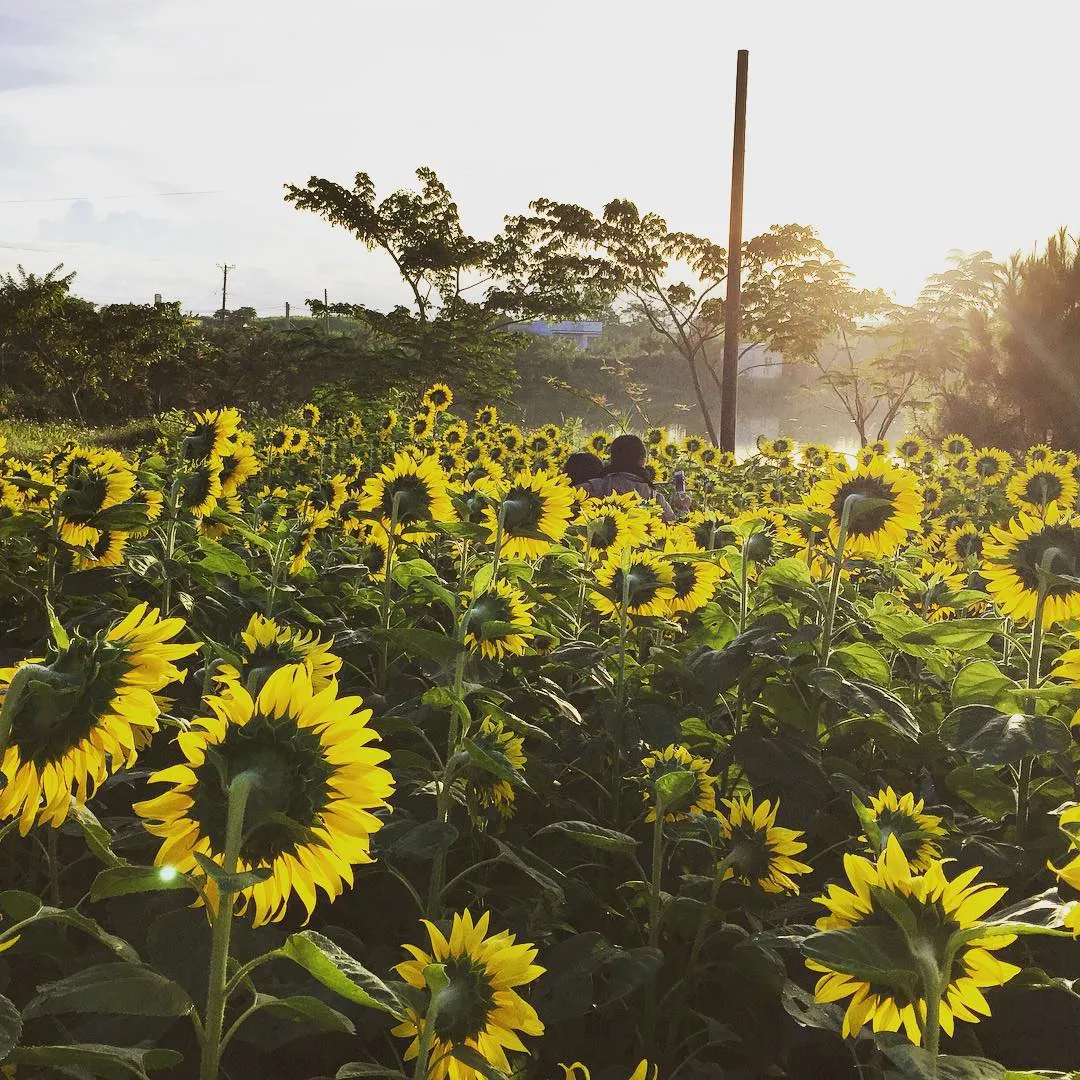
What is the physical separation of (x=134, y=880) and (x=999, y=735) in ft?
4.20

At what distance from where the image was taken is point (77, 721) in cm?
89

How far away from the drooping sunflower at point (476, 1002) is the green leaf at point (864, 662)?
1.06 meters

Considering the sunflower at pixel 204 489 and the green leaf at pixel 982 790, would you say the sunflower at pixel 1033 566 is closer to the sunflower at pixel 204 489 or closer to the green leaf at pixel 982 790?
the green leaf at pixel 982 790

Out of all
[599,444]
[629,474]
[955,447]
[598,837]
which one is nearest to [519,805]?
[598,837]

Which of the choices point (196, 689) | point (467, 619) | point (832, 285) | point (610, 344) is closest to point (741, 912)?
point (467, 619)

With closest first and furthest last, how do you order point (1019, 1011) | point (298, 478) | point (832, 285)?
point (1019, 1011) → point (298, 478) → point (832, 285)

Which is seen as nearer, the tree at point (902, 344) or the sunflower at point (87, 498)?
the sunflower at point (87, 498)

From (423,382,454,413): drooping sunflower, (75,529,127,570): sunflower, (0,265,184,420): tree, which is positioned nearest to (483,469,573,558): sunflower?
(75,529,127,570): sunflower

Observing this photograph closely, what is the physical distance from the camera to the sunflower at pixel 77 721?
87cm

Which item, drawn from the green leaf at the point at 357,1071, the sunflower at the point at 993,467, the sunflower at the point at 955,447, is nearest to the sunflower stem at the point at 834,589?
the green leaf at the point at 357,1071

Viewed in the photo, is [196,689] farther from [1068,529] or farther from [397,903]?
[1068,529]

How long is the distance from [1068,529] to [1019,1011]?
870mm

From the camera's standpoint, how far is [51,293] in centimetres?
2542

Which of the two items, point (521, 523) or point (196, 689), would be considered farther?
point (521, 523)
